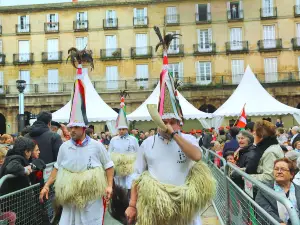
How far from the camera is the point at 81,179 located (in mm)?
4891

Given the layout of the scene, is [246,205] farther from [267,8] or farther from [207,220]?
[267,8]

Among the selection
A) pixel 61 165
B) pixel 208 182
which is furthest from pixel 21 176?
pixel 208 182

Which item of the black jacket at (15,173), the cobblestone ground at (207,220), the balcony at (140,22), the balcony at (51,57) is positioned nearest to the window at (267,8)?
the balcony at (140,22)

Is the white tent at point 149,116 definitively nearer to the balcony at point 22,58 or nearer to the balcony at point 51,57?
the balcony at point 51,57

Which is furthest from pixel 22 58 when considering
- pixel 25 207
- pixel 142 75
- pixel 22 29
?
pixel 25 207

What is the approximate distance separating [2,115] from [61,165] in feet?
130

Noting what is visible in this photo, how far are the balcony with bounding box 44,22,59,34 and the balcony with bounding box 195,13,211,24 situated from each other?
49.5 ft

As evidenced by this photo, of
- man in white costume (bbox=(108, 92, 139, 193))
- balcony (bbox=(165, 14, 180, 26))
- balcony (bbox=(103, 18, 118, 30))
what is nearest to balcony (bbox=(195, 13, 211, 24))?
balcony (bbox=(165, 14, 180, 26))

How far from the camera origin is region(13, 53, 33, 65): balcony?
132 ft

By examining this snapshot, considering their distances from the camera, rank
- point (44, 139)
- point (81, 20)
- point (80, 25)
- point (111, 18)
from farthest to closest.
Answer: point (80, 25)
point (81, 20)
point (111, 18)
point (44, 139)

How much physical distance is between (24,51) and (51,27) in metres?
3.93

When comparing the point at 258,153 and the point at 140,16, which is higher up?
the point at 140,16

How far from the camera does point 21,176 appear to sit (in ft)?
16.8

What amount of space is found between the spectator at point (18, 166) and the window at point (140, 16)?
1407 inches
